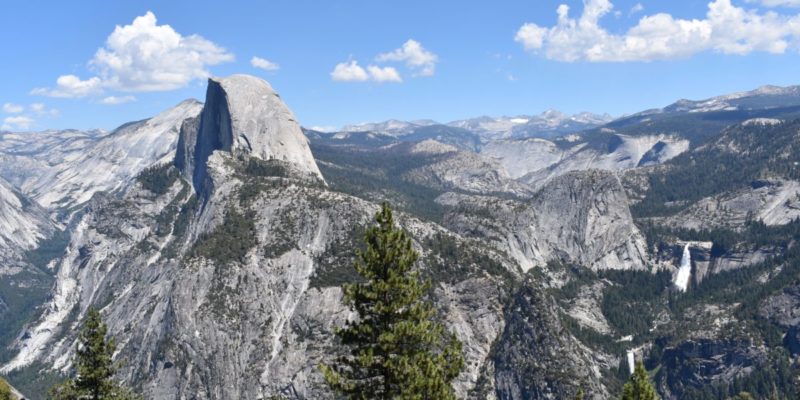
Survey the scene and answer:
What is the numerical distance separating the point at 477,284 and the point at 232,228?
210 ft

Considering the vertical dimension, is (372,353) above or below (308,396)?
above

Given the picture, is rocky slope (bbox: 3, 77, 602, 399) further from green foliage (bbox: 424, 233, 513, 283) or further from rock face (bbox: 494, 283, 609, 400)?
rock face (bbox: 494, 283, 609, 400)

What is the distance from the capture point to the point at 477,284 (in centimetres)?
17238

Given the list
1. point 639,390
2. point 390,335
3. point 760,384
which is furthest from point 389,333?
point 760,384

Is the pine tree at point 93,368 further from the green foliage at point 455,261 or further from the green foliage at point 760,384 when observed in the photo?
the green foliage at point 760,384

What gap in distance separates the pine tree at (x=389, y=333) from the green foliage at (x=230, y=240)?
452ft

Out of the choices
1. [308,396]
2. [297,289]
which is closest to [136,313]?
[297,289]

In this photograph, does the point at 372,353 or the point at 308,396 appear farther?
the point at 308,396

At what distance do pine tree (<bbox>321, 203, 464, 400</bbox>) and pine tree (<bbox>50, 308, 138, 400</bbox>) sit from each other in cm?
1843

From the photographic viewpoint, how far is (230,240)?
18088cm

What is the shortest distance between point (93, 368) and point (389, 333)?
23142 millimetres

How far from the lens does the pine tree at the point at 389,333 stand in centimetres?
4003

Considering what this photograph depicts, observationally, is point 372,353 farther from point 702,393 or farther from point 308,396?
point 702,393

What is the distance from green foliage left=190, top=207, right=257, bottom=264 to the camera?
17588cm
